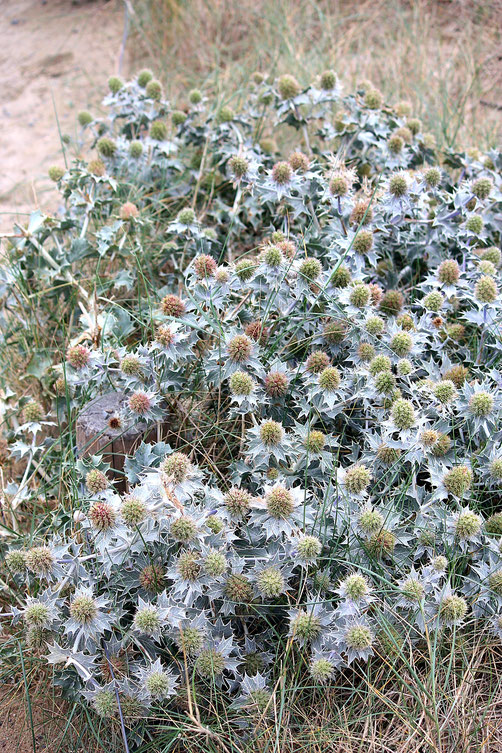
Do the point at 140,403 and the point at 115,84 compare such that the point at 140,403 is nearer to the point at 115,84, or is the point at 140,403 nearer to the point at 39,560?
the point at 39,560

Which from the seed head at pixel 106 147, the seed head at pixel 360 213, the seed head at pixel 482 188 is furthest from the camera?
the seed head at pixel 106 147

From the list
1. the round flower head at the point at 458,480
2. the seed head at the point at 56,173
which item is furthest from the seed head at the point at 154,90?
the round flower head at the point at 458,480

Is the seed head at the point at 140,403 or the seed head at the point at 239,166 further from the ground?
the seed head at the point at 239,166

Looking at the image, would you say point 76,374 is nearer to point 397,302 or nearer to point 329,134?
point 397,302

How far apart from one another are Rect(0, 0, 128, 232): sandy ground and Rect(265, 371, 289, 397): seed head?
267 cm

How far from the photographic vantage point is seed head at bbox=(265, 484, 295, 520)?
6.22 ft

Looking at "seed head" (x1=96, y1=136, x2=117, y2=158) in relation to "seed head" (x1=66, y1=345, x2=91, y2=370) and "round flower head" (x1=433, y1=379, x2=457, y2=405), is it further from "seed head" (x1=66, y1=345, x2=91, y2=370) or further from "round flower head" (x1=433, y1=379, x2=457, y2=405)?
"round flower head" (x1=433, y1=379, x2=457, y2=405)

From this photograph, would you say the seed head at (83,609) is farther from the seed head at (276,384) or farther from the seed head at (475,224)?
the seed head at (475,224)

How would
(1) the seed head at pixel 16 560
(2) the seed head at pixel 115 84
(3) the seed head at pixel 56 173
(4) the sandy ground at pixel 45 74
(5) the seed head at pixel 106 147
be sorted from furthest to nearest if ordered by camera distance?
1. (4) the sandy ground at pixel 45 74
2. (2) the seed head at pixel 115 84
3. (5) the seed head at pixel 106 147
4. (3) the seed head at pixel 56 173
5. (1) the seed head at pixel 16 560

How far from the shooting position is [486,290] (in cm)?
243

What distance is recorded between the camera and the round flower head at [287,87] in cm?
312

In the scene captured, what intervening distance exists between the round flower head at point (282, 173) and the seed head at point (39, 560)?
1.61 metres

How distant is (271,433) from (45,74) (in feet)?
15.5

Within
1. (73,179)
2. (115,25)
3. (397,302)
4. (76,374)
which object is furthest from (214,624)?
(115,25)
